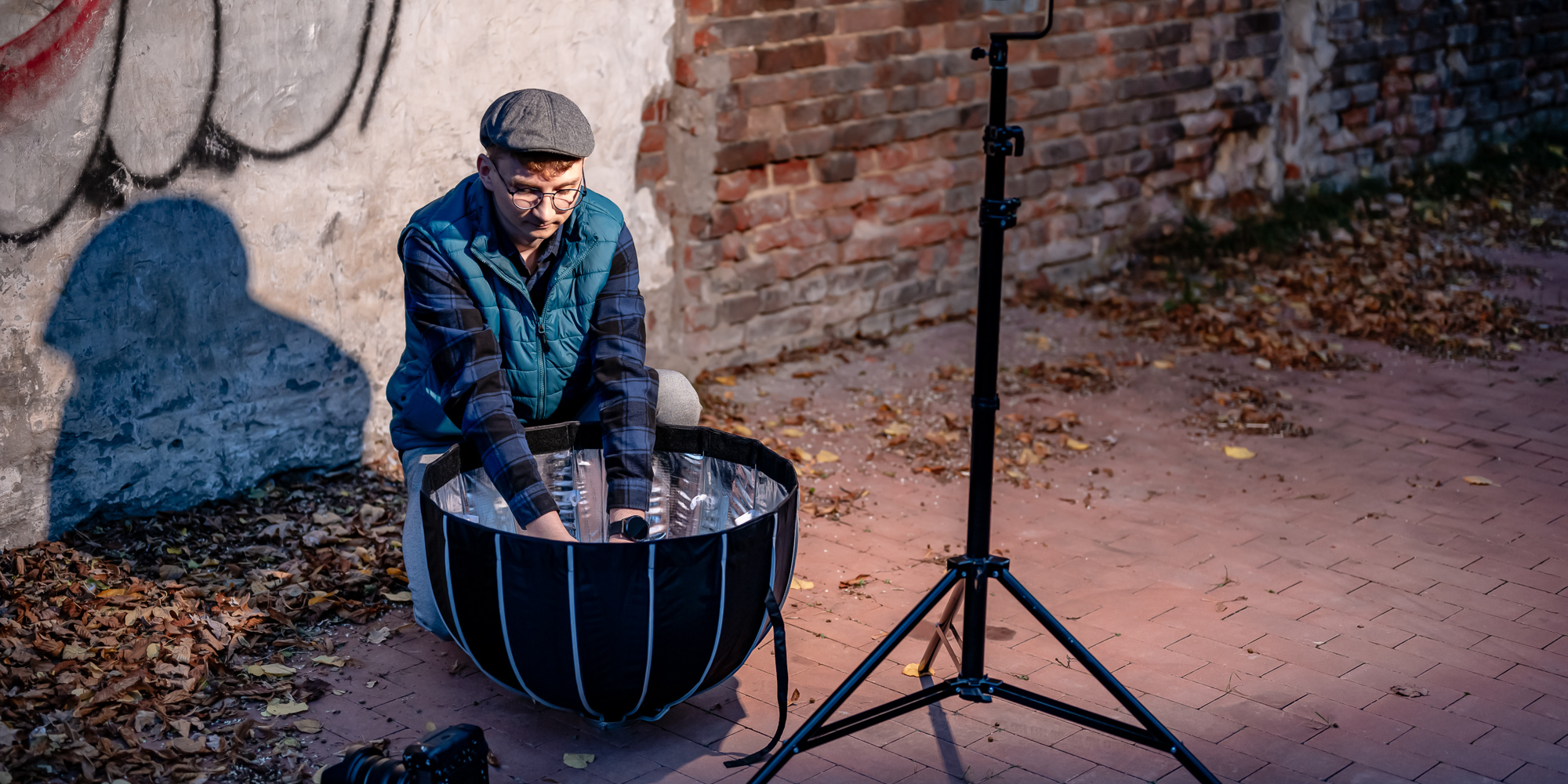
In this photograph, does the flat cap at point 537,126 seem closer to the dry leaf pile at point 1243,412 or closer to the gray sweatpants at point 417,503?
the gray sweatpants at point 417,503

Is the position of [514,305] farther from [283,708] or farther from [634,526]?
[283,708]

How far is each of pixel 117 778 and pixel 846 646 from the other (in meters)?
1.71

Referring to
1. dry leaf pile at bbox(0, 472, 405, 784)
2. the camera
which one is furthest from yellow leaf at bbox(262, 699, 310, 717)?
the camera

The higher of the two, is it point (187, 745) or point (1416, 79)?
point (1416, 79)

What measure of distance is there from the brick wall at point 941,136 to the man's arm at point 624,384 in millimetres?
2017

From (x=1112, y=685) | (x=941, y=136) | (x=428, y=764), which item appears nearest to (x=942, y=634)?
(x=1112, y=685)

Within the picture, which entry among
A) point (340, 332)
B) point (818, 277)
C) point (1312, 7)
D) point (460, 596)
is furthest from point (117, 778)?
point (1312, 7)

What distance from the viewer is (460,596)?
9.23ft

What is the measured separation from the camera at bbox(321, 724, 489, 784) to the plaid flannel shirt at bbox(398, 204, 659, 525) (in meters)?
0.51

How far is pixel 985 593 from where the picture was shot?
9.37 feet

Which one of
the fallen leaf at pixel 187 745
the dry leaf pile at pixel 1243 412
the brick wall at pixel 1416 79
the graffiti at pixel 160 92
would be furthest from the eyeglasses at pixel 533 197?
the brick wall at pixel 1416 79

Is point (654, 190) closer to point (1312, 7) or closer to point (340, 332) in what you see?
point (340, 332)

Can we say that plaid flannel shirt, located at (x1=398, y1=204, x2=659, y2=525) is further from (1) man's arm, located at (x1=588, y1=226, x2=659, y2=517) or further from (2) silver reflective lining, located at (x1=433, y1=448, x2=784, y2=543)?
(2) silver reflective lining, located at (x1=433, y1=448, x2=784, y2=543)

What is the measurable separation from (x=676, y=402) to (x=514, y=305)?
1.80 ft
